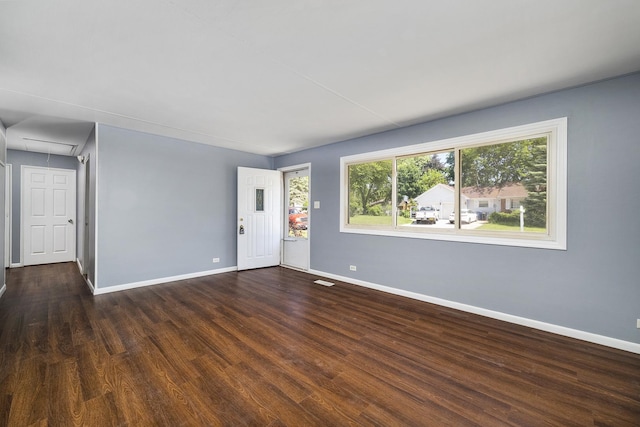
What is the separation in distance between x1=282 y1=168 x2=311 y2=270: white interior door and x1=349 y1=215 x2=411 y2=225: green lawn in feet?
3.56

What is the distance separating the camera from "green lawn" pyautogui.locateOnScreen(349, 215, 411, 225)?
4.03 meters

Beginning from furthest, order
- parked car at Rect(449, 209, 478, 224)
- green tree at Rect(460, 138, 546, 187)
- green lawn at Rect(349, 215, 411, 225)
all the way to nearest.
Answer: green lawn at Rect(349, 215, 411, 225)
parked car at Rect(449, 209, 478, 224)
green tree at Rect(460, 138, 546, 187)

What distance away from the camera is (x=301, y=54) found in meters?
2.12

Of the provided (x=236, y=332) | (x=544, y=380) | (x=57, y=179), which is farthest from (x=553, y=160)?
(x=57, y=179)

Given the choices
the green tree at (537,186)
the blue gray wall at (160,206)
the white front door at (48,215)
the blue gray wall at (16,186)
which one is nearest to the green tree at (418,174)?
the green tree at (537,186)

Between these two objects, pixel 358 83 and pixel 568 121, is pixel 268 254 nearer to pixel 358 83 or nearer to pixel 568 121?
pixel 358 83

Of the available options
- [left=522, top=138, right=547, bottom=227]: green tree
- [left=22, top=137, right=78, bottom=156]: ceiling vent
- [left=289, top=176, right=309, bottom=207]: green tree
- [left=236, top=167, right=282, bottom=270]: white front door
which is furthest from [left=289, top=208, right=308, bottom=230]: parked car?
[left=22, top=137, right=78, bottom=156]: ceiling vent

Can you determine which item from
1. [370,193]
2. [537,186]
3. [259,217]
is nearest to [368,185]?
[370,193]

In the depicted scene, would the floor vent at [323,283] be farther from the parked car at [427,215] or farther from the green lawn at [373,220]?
the parked car at [427,215]

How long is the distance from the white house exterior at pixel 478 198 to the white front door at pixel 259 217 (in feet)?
10.2

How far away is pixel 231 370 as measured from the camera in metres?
2.08

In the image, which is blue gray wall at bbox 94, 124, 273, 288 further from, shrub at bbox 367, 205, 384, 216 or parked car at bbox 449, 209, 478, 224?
parked car at bbox 449, 209, 478, 224

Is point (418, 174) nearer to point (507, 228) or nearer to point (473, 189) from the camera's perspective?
point (473, 189)

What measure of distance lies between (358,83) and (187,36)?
1.51 m
